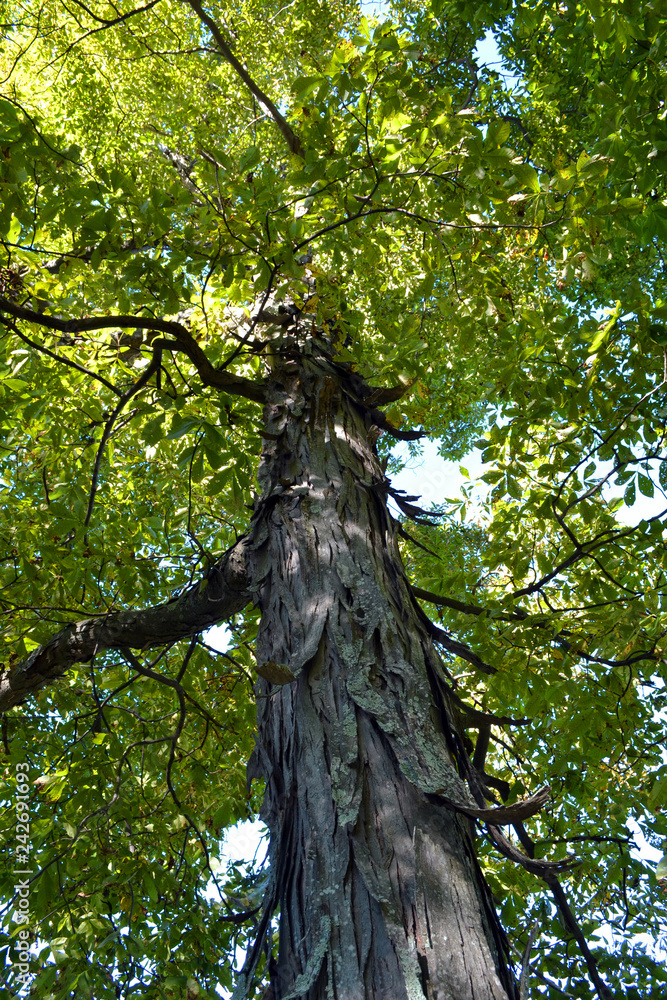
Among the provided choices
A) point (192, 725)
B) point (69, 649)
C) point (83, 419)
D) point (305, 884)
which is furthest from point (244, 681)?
point (305, 884)

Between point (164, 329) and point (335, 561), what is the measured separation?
1006 mm

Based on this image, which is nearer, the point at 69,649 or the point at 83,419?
the point at 69,649

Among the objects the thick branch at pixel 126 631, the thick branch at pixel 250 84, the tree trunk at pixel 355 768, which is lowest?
the tree trunk at pixel 355 768

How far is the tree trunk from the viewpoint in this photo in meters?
1.27

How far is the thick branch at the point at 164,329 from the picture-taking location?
204 centimetres

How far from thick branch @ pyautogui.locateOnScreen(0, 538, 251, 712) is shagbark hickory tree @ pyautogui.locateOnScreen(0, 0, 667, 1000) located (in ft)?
0.06

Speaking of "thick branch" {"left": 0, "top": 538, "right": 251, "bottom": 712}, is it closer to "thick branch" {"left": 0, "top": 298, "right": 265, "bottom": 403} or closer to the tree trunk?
the tree trunk

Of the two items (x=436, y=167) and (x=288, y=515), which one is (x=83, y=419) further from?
(x=436, y=167)

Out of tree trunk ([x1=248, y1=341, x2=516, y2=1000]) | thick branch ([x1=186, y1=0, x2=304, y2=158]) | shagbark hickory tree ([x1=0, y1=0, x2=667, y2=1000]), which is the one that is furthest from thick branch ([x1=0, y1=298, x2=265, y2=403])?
thick branch ([x1=186, y1=0, x2=304, y2=158])

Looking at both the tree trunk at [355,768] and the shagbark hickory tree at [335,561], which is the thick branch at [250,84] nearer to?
the shagbark hickory tree at [335,561]

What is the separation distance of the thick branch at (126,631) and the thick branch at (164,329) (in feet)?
2.54

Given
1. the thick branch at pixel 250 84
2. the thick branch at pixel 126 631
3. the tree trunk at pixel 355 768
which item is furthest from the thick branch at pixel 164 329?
the thick branch at pixel 250 84

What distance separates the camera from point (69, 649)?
2936mm

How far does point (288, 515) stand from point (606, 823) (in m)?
3.11
